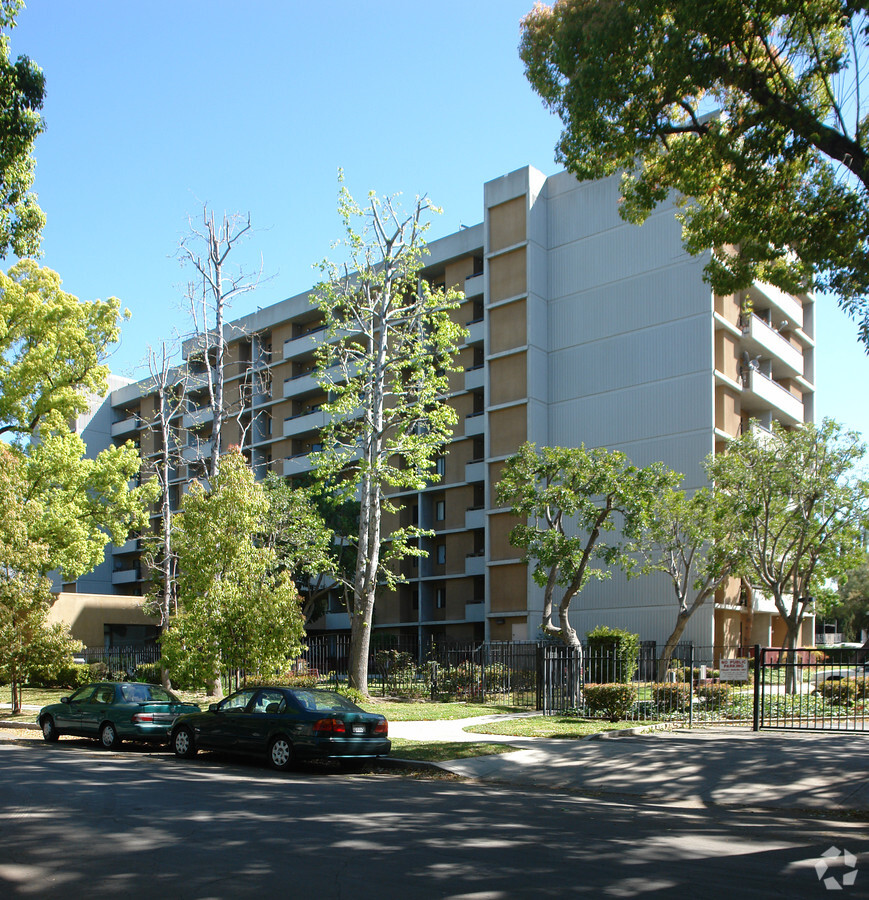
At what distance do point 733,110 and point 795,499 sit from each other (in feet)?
63.4

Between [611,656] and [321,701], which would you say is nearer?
[321,701]

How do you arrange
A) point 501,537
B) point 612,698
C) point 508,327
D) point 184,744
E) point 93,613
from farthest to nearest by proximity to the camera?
point 93,613
point 508,327
point 501,537
point 612,698
point 184,744

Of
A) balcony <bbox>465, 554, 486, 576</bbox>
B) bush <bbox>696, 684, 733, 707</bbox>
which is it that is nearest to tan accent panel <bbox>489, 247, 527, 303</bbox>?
balcony <bbox>465, 554, 486, 576</bbox>

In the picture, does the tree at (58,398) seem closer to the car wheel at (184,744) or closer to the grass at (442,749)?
the car wheel at (184,744)

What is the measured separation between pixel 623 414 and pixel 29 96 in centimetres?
3184

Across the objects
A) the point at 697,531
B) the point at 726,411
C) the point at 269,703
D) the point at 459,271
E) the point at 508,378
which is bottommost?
the point at 269,703

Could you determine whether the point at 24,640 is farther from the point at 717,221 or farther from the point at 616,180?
the point at 616,180

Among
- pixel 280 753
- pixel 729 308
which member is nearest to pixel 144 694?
pixel 280 753

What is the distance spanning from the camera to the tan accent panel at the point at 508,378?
144 feet

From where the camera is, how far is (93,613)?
1914 inches

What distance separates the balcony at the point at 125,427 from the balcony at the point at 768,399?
147 ft

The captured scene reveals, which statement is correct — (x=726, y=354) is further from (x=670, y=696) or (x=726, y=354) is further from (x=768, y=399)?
(x=670, y=696)

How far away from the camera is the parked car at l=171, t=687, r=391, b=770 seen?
47.2 feet

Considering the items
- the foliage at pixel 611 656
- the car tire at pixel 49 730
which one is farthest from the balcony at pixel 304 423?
the car tire at pixel 49 730
